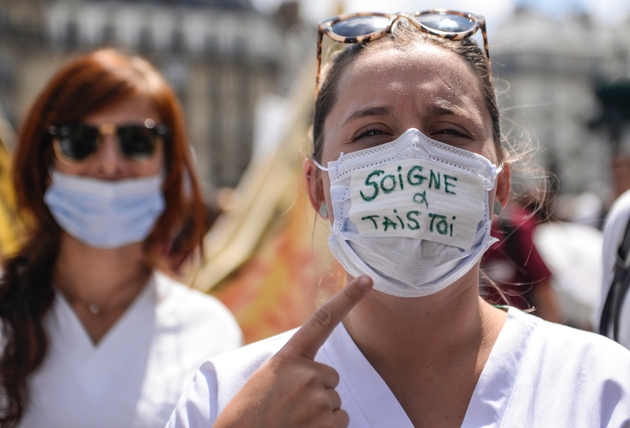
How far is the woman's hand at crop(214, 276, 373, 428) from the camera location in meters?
1.57

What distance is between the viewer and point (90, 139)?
3006mm

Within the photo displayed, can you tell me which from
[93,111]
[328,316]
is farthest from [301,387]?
[93,111]

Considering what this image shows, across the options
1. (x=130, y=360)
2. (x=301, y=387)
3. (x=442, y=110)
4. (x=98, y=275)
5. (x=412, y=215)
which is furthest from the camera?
(x=98, y=275)

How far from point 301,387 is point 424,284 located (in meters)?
0.44

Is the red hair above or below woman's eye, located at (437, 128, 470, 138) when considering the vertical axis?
below

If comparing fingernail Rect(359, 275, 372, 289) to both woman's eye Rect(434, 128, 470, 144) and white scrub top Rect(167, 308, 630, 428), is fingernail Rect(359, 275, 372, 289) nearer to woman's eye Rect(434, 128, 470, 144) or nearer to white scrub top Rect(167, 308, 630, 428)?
white scrub top Rect(167, 308, 630, 428)

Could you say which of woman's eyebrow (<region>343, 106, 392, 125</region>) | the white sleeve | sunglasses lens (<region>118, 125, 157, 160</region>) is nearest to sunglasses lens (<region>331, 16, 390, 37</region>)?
woman's eyebrow (<region>343, 106, 392, 125</region>)

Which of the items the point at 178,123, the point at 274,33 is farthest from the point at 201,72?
the point at 178,123

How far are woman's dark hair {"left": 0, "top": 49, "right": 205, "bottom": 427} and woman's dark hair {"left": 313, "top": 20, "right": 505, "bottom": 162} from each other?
1307mm

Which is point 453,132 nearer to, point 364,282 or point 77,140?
point 364,282

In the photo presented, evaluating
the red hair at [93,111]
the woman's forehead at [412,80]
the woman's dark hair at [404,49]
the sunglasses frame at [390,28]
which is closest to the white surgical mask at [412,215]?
the woman's forehead at [412,80]

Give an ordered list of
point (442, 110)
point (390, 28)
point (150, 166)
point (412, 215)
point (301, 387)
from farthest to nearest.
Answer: point (150, 166), point (390, 28), point (442, 110), point (412, 215), point (301, 387)

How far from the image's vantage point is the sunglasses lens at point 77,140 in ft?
9.83

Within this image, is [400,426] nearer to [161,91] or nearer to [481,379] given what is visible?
[481,379]
